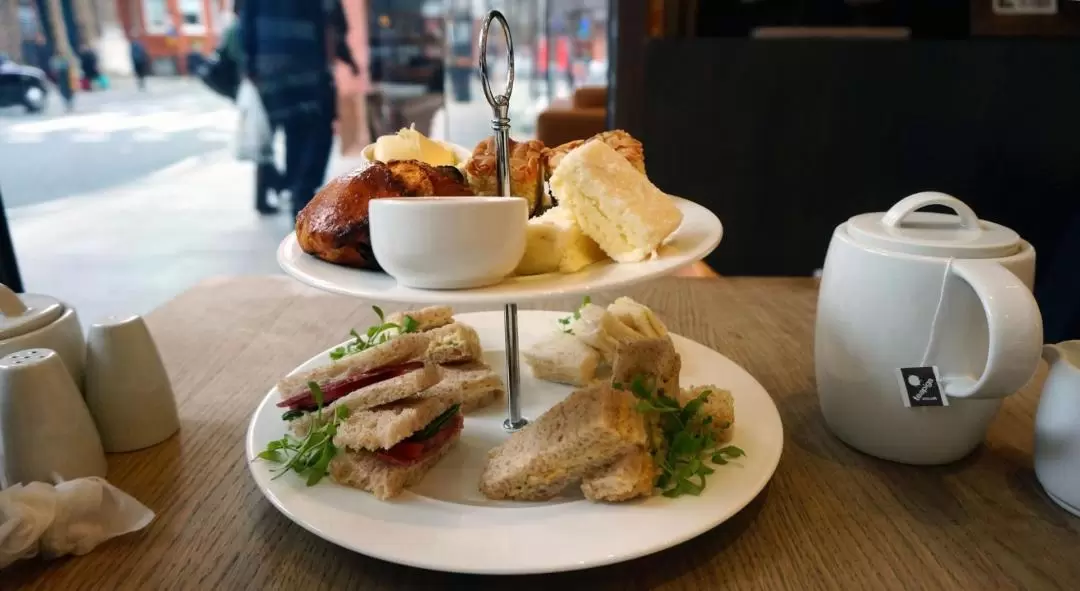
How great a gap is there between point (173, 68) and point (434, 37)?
1.38m

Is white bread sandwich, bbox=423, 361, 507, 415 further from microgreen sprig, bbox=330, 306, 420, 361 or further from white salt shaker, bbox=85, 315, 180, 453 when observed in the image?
white salt shaker, bbox=85, 315, 180, 453

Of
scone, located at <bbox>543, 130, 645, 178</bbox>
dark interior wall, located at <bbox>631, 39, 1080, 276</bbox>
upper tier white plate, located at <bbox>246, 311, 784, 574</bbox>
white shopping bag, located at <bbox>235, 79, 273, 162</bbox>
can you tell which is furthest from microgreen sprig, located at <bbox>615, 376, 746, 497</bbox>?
white shopping bag, located at <bbox>235, 79, 273, 162</bbox>

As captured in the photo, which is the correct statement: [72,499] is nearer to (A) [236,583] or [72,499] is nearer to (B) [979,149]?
(A) [236,583]

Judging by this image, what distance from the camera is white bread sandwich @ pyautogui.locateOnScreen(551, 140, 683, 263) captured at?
601mm

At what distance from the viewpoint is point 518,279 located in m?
0.59

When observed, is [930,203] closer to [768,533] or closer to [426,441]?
[768,533]

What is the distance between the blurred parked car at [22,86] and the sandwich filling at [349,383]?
264cm

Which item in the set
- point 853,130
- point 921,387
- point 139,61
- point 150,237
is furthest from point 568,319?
point 139,61

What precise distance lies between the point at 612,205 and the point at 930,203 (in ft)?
1.05

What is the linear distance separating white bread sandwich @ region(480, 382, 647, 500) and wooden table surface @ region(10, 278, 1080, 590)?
0.08 m

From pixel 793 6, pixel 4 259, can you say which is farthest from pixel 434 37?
pixel 4 259

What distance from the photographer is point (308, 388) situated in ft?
2.40

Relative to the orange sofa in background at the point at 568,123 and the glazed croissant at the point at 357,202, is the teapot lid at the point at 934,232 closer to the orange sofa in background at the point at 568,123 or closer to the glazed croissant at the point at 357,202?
the glazed croissant at the point at 357,202

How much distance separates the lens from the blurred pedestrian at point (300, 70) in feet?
10.1
